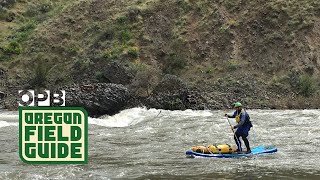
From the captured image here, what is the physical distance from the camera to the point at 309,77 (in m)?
35.8

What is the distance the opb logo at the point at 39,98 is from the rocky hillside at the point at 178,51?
3.87 ft

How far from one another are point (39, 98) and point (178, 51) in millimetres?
12528

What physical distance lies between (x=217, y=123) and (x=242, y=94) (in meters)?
11.1

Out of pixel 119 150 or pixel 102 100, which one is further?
pixel 102 100

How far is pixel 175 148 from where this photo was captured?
17281mm

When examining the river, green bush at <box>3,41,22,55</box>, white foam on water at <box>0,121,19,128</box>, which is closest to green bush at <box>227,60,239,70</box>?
the river

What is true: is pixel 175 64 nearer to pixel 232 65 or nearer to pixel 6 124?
pixel 232 65

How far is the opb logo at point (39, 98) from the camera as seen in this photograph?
1284 inches

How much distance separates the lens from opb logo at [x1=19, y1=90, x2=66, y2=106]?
32.6 m

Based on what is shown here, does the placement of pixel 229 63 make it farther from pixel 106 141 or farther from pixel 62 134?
pixel 62 134

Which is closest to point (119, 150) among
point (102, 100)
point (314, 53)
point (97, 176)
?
point (97, 176)

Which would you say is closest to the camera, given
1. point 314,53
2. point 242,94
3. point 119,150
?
point 119,150

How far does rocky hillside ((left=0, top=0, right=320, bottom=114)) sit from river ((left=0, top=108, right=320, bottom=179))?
19.8 feet

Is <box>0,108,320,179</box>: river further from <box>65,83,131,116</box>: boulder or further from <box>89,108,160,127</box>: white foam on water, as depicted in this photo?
<box>65,83,131,116</box>: boulder
